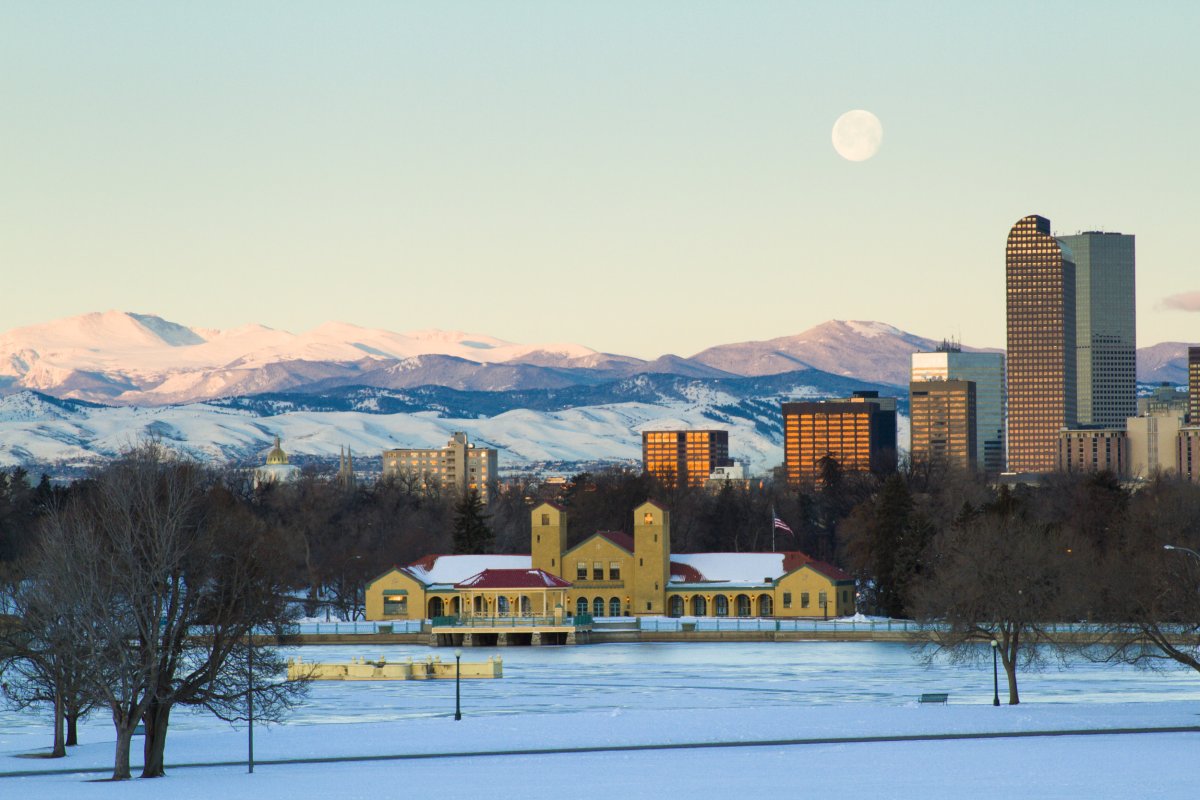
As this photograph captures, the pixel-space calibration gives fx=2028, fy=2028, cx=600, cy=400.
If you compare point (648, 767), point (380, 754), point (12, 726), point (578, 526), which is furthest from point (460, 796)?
point (578, 526)

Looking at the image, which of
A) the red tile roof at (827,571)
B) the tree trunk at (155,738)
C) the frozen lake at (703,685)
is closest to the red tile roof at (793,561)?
the red tile roof at (827,571)

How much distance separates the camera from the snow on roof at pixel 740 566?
5315 inches

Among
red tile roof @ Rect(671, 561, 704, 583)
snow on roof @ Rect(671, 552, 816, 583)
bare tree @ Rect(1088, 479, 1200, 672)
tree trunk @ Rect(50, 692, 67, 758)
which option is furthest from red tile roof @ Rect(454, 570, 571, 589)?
tree trunk @ Rect(50, 692, 67, 758)

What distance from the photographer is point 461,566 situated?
136000mm

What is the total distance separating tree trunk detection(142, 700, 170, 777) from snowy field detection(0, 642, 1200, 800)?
0.83 metres

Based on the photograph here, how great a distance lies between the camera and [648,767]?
51.3 meters

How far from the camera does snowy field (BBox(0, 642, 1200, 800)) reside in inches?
1864

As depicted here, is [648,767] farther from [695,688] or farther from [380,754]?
[695,688]

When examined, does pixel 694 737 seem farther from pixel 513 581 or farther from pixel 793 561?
pixel 793 561

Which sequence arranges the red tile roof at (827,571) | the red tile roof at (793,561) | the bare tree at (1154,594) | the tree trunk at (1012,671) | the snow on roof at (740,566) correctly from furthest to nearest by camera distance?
the snow on roof at (740,566), the red tile roof at (793,561), the red tile roof at (827,571), the tree trunk at (1012,671), the bare tree at (1154,594)

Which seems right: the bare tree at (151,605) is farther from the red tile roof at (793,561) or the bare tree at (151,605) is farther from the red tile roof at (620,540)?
the red tile roof at (793,561)

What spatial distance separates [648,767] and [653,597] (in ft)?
276

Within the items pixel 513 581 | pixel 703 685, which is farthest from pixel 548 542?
pixel 703 685

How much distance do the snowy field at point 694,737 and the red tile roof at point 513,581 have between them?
107ft
